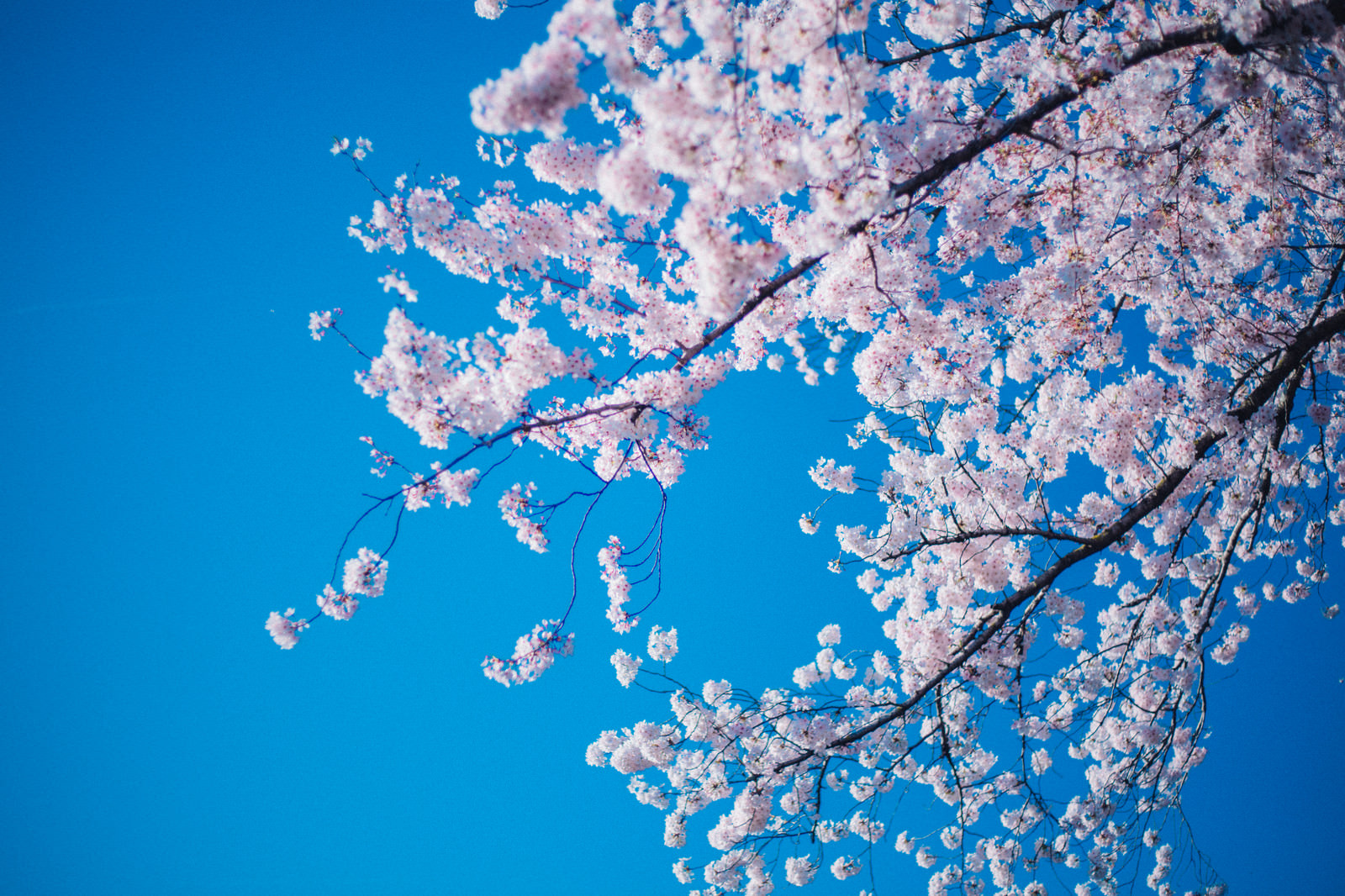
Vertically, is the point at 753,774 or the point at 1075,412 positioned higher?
the point at 1075,412

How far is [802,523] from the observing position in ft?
19.4

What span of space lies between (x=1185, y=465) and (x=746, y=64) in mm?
4176

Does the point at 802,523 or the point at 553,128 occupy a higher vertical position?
the point at 802,523

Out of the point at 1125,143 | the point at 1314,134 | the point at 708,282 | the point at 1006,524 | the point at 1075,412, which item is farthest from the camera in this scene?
the point at 1006,524

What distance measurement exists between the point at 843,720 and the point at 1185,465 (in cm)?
349

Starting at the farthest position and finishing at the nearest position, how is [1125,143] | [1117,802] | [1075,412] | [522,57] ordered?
[1117,802] → [1075,412] → [1125,143] → [522,57]

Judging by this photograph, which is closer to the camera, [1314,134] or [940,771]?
[1314,134]

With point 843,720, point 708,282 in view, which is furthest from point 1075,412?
point 708,282

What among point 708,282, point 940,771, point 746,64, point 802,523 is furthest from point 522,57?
point 940,771

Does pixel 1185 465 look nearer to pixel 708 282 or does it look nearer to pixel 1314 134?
pixel 1314 134

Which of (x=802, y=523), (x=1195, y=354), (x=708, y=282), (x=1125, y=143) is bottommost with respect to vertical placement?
(x=708, y=282)

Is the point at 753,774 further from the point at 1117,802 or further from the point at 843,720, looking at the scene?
the point at 1117,802

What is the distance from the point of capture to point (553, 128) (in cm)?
247

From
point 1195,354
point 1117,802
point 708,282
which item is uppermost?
point 1195,354
